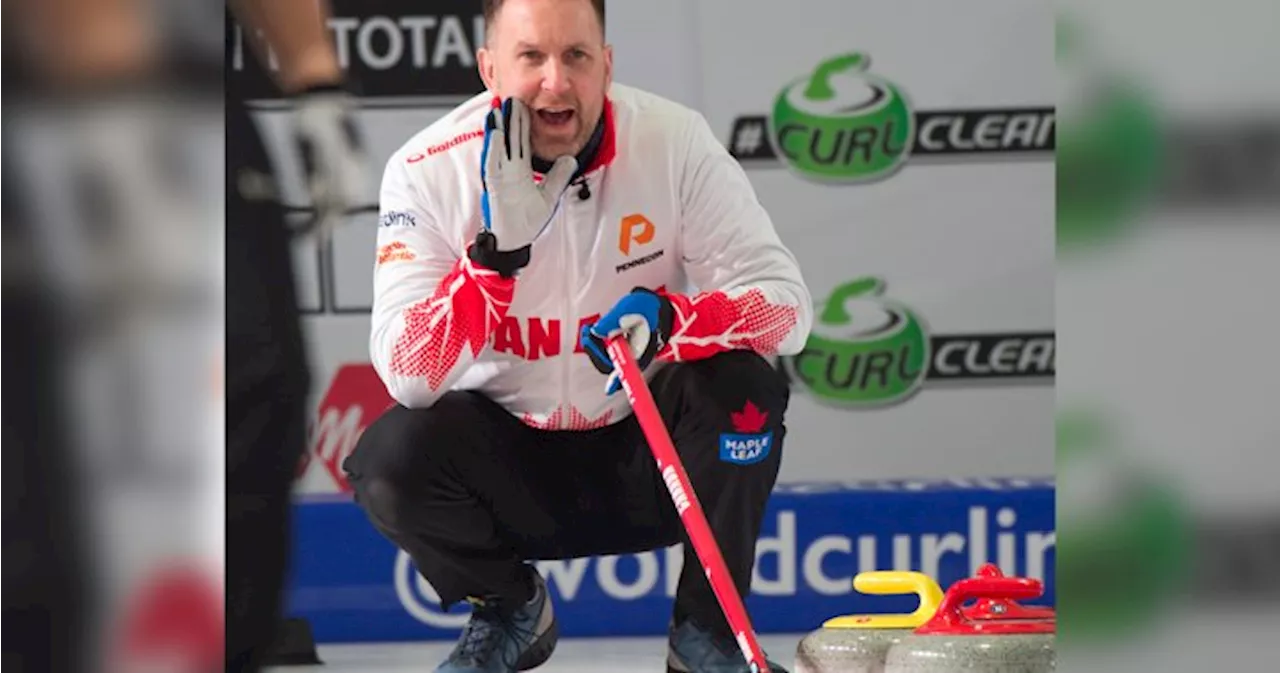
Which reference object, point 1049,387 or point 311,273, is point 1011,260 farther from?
point 311,273

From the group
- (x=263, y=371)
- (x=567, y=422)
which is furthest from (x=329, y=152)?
(x=567, y=422)

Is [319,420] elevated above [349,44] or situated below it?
below

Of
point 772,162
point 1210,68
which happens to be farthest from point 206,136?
point 772,162

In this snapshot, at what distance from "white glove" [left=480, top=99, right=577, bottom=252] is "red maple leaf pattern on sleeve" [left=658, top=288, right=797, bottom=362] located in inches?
8.2

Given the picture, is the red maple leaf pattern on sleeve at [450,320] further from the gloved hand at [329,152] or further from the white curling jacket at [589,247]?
the gloved hand at [329,152]

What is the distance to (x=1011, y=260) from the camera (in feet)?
9.72

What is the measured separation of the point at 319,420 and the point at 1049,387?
50.8 inches

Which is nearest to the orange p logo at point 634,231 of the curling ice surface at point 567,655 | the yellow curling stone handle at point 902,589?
the yellow curling stone handle at point 902,589

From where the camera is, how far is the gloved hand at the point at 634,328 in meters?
2.10

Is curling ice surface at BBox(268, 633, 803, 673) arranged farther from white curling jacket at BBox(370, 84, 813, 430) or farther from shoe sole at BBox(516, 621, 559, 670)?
white curling jacket at BBox(370, 84, 813, 430)

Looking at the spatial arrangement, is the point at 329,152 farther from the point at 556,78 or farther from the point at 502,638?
the point at 502,638

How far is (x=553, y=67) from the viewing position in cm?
238

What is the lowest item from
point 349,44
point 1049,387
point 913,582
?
point 913,582

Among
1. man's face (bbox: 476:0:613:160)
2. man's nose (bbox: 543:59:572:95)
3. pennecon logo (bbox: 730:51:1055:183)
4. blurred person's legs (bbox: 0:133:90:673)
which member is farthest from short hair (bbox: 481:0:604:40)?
blurred person's legs (bbox: 0:133:90:673)
